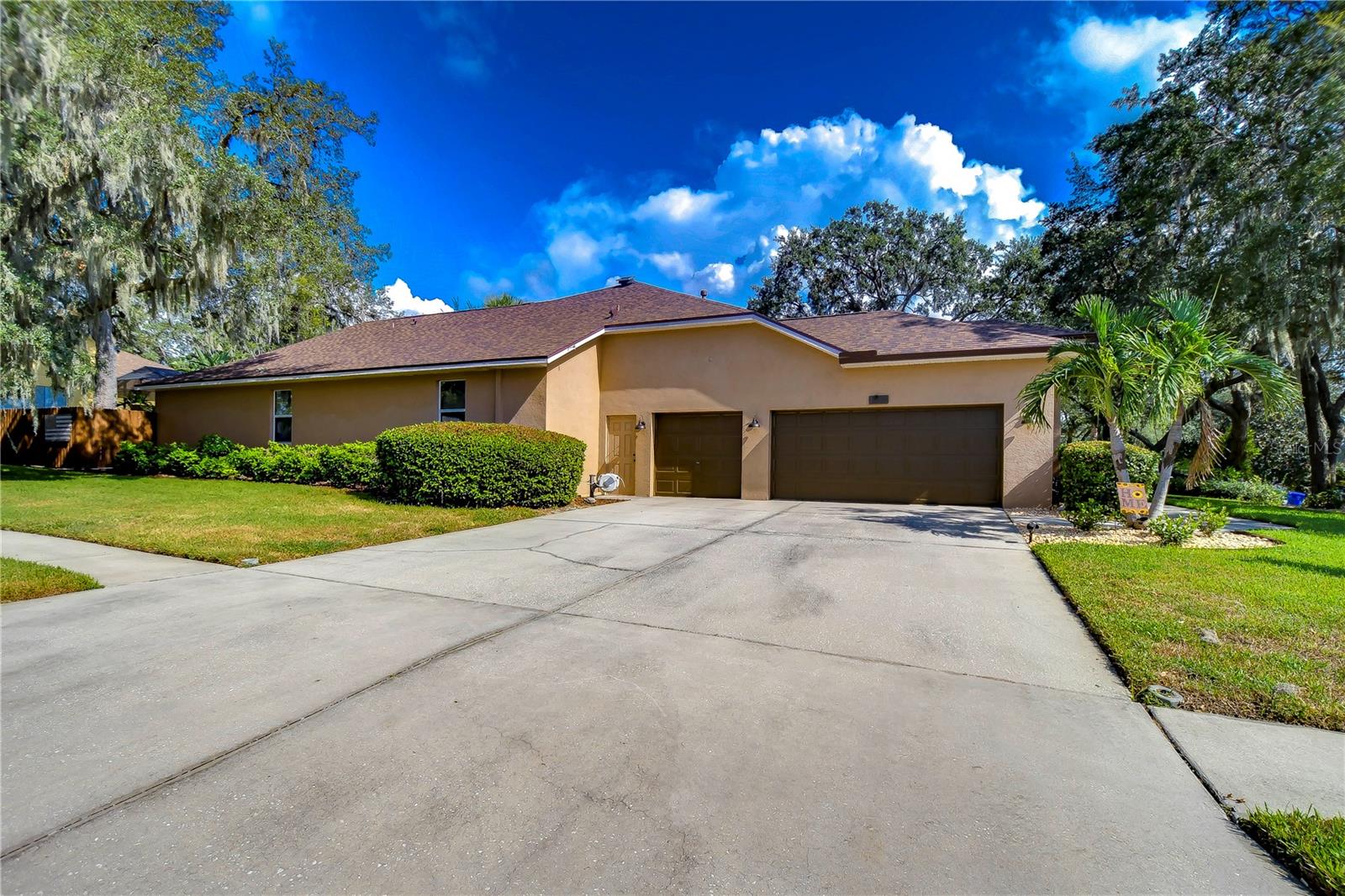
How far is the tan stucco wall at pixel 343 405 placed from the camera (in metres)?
12.9

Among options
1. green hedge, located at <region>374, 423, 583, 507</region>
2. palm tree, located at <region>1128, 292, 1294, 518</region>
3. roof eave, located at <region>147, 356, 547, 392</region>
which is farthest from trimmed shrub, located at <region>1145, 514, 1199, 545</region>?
roof eave, located at <region>147, 356, 547, 392</region>

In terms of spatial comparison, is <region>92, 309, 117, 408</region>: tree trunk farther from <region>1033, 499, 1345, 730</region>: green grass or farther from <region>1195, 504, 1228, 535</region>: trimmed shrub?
<region>1195, 504, 1228, 535</region>: trimmed shrub

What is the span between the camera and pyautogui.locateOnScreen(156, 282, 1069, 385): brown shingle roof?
12125mm

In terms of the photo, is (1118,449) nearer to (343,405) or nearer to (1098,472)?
(1098,472)

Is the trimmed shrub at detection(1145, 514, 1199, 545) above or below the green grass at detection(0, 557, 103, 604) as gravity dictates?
above

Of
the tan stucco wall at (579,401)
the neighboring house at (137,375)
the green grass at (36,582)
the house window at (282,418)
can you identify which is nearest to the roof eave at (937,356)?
the tan stucco wall at (579,401)

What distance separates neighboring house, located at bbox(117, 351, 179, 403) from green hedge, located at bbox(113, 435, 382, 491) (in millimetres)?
2507

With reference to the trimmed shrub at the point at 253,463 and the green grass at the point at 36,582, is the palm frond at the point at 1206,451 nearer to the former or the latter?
the green grass at the point at 36,582

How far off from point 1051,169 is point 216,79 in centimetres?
2499

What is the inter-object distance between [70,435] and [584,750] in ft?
76.9

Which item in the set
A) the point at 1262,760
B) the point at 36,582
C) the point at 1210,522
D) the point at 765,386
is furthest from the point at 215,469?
the point at 1210,522

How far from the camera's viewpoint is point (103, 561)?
6.07m

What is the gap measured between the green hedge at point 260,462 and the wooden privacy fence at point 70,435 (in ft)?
4.94

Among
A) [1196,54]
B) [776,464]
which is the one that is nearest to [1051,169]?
[1196,54]
